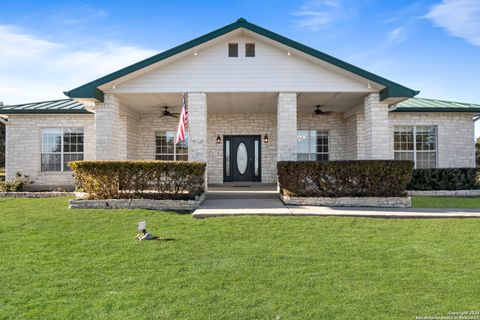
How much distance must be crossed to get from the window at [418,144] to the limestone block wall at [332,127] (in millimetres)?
2130

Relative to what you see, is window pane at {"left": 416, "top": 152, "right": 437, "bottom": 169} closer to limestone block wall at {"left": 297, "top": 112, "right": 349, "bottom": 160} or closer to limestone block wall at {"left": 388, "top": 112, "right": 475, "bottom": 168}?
limestone block wall at {"left": 388, "top": 112, "right": 475, "bottom": 168}

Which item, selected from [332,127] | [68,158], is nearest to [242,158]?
[332,127]

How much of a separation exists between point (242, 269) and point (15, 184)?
11876 millimetres

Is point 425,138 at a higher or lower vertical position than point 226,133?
lower

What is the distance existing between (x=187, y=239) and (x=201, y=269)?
4.99ft

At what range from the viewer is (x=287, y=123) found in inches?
427

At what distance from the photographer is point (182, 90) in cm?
1081

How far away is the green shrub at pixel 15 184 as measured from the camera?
12.8 meters

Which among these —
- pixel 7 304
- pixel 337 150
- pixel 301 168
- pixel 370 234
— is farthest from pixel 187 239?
pixel 337 150

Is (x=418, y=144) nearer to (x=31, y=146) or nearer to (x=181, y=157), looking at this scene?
(x=181, y=157)

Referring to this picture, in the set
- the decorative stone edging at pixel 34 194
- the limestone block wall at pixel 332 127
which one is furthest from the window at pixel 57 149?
the limestone block wall at pixel 332 127

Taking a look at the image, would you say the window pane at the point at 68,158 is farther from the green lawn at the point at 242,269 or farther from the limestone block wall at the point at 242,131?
the green lawn at the point at 242,269

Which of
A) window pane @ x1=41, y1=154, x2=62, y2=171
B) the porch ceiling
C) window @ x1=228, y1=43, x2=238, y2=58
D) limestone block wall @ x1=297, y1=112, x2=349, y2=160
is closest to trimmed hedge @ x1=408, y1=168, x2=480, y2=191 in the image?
limestone block wall @ x1=297, y1=112, x2=349, y2=160

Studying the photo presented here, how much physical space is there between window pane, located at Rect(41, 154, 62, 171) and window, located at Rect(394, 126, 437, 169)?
1392 centimetres
